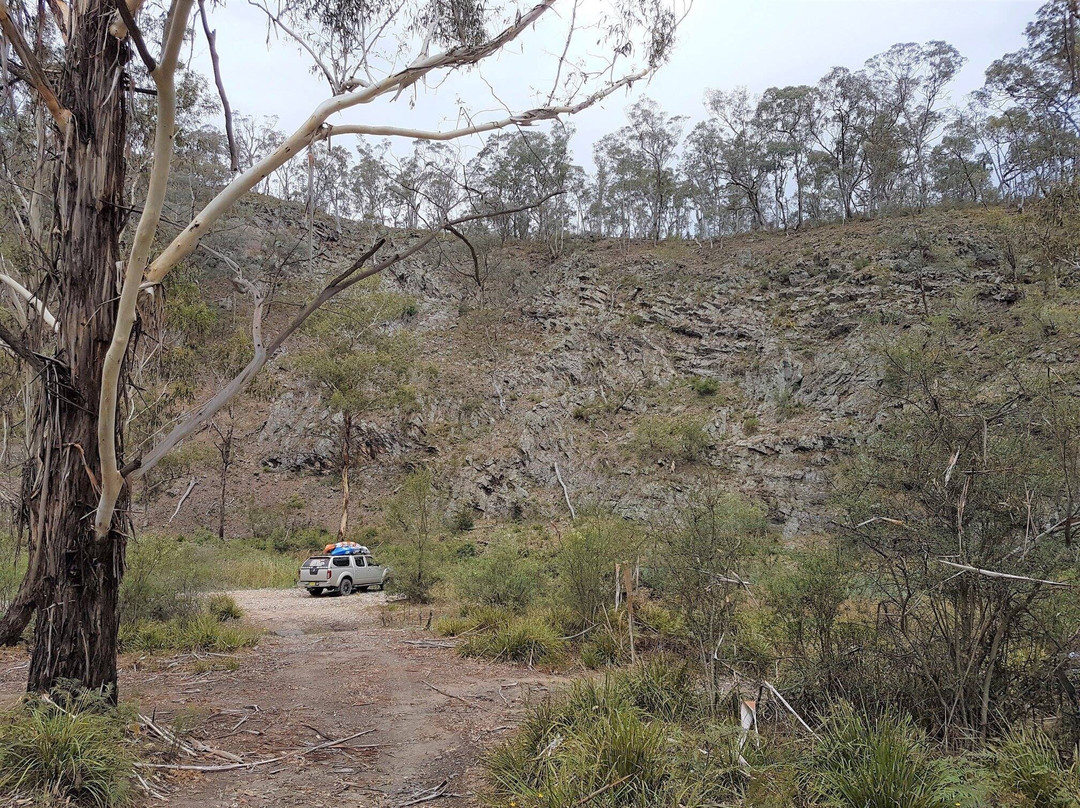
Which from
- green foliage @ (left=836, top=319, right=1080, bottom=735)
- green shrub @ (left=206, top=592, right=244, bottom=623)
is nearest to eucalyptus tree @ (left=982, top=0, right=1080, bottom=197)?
green foliage @ (left=836, top=319, right=1080, bottom=735)

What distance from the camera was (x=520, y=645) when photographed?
862 centimetres

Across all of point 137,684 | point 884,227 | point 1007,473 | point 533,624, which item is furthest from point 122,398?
point 884,227

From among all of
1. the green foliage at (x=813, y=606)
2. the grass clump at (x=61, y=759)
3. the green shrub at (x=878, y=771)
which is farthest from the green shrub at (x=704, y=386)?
the grass clump at (x=61, y=759)

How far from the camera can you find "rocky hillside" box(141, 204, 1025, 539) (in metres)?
28.0

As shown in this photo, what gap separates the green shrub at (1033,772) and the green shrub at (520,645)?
16.7 ft

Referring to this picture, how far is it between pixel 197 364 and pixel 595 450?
1795 cm

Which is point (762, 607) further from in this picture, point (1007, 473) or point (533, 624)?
point (533, 624)

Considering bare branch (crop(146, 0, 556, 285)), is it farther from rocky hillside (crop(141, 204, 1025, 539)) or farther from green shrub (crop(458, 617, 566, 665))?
rocky hillside (crop(141, 204, 1025, 539))

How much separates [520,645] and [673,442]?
2065 centimetres

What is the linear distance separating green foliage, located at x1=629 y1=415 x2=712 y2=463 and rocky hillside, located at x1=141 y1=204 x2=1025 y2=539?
0.09 metres

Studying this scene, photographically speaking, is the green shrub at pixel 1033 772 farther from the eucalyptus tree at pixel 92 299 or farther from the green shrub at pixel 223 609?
the green shrub at pixel 223 609

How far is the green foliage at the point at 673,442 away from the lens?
27922 mm

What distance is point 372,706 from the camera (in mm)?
6551

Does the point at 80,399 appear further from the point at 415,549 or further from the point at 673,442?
the point at 673,442
